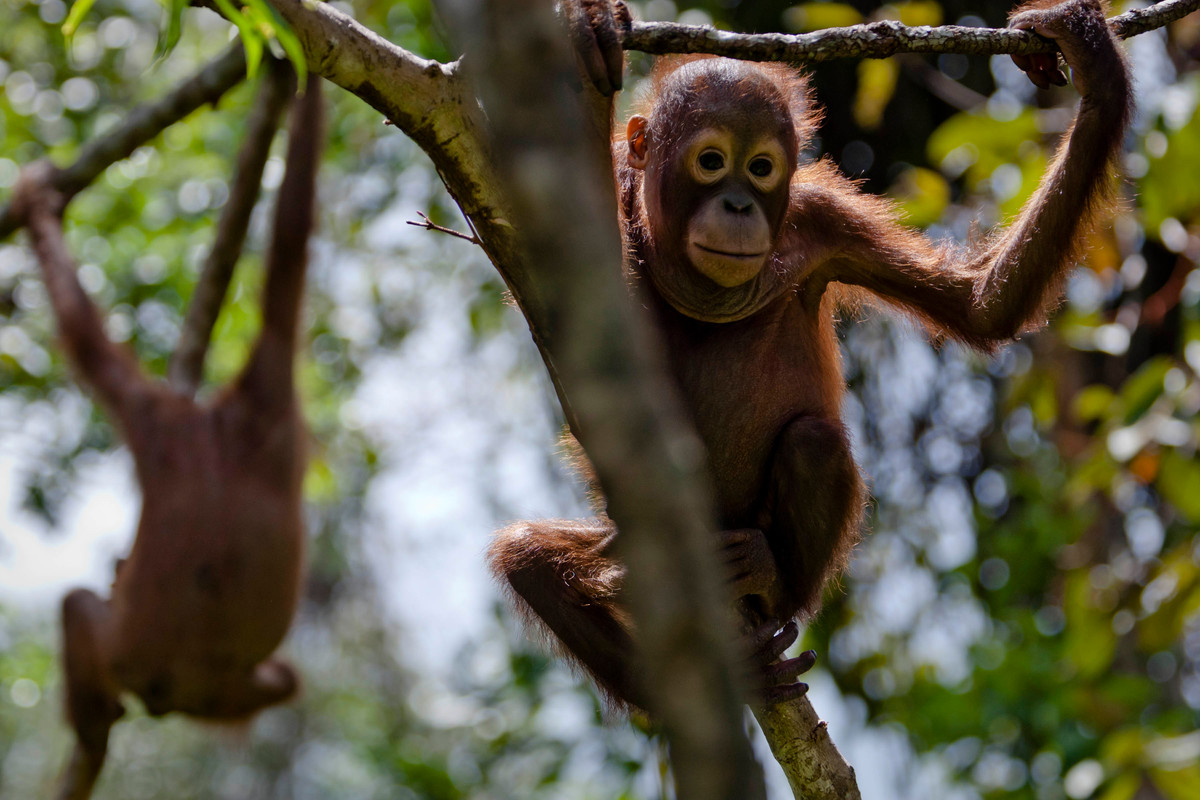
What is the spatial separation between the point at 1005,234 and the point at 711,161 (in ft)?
3.19

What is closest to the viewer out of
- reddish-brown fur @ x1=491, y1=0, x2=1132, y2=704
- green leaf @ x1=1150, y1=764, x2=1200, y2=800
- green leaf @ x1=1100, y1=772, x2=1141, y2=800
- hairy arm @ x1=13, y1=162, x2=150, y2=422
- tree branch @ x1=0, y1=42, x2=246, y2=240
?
reddish-brown fur @ x1=491, y1=0, x2=1132, y2=704

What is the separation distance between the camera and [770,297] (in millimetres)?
2941

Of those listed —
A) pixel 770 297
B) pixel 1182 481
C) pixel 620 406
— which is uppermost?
pixel 620 406

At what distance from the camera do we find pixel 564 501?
21.5 feet

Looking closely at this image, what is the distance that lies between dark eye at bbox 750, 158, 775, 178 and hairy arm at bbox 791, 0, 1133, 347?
301 mm

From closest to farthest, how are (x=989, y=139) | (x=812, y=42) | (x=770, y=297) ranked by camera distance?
(x=812, y=42)
(x=770, y=297)
(x=989, y=139)

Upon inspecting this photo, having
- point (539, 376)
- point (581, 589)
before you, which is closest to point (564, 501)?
point (539, 376)

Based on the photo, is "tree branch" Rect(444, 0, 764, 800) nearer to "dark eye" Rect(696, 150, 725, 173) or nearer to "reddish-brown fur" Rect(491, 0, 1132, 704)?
"reddish-brown fur" Rect(491, 0, 1132, 704)

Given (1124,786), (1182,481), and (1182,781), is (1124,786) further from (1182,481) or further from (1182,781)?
(1182,481)

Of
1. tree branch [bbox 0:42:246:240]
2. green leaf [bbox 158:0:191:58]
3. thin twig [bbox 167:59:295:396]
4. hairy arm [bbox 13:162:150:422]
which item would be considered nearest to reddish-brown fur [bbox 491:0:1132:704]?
green leaf [bbox 158:0:191:58]

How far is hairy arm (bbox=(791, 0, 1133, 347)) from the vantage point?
2.72 m

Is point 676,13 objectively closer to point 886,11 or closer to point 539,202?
point 886,11

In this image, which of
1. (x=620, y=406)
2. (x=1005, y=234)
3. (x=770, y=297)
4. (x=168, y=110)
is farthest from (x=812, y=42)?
(x=168, y=110)

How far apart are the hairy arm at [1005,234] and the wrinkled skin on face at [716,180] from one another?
28 centimetres
